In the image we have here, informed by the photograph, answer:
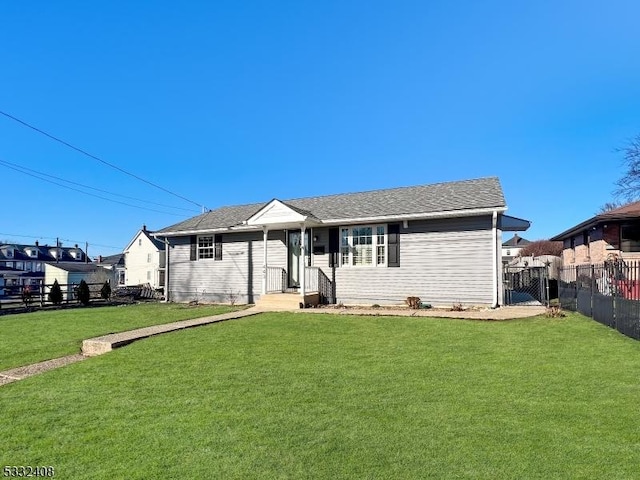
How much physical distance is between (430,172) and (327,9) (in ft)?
41.7

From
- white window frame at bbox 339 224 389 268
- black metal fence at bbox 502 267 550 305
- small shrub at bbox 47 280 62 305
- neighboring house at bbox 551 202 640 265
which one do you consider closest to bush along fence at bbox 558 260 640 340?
black metal fence at bbox 502 267 550 305

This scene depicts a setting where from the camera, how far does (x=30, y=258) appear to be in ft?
182

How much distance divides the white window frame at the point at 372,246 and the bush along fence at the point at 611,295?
576 centimetres

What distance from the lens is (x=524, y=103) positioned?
1564cm

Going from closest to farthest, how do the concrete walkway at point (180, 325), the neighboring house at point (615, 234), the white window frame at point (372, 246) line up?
the concrete walkway at point (180, 325), the white window frame at point (372, 246), the neighboring house at point (615, 234)

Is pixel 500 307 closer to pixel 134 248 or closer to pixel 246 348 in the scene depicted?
pixel 246 348

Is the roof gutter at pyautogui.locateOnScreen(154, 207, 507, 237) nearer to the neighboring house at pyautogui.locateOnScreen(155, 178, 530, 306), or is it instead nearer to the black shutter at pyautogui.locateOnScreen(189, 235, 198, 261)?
the neighboring house at pyautogui.locateOnScreen(155, 178, 530, 306)

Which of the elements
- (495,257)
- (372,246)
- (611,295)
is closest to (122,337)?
(372,246)

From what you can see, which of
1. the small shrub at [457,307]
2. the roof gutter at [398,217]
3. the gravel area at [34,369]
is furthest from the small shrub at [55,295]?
the small shrub at [457,307]

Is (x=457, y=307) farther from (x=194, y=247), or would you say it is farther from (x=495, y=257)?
(x=194, y=247)

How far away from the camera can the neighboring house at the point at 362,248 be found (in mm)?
12117

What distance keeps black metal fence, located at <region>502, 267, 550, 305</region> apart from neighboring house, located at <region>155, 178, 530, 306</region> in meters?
1.93

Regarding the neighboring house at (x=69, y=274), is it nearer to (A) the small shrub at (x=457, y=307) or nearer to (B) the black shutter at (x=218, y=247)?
(B) the black shutter at (x=218, y=247)

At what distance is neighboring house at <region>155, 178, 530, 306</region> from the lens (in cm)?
1212
